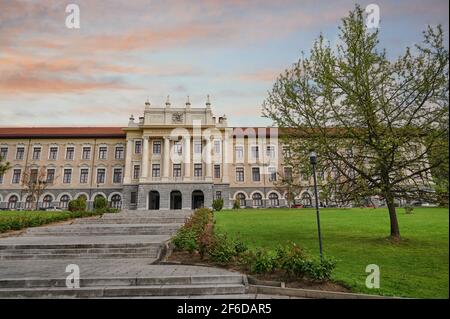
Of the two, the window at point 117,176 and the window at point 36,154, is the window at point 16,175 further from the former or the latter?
the window at point 117,176

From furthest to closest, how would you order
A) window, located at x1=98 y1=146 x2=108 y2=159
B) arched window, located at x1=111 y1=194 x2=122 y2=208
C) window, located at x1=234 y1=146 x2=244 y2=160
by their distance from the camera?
window, located at x1=234 y1=146 x2=244 y2=160, window, located at x1=98 y1=146 x2=108 y2=159, arched window, located at x1=111 y1=194 x2=122 y2=208

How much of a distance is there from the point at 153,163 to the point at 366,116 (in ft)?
114

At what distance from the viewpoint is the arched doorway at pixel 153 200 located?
39.8m

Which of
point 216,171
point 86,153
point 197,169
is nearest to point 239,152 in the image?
point 216,171

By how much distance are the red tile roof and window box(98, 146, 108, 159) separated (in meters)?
1.82

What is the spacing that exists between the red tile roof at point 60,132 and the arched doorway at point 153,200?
10.6 m

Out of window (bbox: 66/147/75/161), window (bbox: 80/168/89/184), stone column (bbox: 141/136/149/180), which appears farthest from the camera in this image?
window (bbox: 66/147/75/161)

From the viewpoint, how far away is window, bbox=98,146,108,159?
44.7 m

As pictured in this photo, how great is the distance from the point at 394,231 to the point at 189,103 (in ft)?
A: 113

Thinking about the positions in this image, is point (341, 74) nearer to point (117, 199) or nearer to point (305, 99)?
point (305, 99)

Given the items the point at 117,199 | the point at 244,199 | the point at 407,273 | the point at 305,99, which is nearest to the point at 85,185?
the point at 117,199

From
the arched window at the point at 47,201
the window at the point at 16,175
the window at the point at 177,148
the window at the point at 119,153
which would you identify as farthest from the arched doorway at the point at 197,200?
the window at the point at 16,175

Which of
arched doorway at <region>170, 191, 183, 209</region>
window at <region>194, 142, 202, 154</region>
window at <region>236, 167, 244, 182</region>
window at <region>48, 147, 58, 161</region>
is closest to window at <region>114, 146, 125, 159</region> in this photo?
window at <region>48, 147, 58, 161</region>

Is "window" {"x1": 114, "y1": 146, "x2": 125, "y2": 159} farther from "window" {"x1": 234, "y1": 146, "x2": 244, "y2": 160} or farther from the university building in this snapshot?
"window" {"x1": 234, "y1": 146, "x2": 244, "y2": 160}
